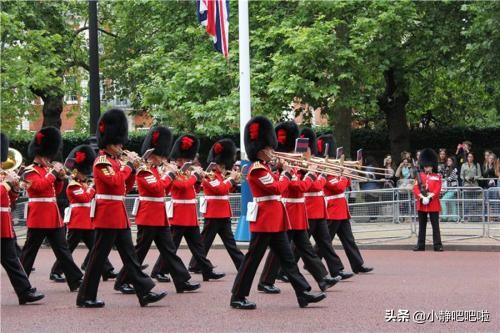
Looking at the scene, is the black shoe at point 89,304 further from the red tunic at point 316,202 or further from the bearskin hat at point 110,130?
the red tunic at point 316,202

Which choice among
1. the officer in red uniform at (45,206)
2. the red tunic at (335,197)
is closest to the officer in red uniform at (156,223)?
the officer in red uniform at (45,206)

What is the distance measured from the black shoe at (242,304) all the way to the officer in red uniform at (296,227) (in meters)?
0.96

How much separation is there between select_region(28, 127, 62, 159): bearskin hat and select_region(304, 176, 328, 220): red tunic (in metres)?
2.87

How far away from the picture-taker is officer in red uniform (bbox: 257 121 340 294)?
34.3ft

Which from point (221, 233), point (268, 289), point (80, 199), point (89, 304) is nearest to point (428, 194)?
point (221, 233)

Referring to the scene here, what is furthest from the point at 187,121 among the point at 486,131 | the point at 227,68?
the point at 486,131

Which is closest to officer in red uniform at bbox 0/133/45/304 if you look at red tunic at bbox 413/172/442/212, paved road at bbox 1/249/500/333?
paved road at bbox 1/249/500/333

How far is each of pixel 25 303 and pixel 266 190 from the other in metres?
2.62

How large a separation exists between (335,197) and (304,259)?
7.72ft

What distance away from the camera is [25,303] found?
1027 centimetres

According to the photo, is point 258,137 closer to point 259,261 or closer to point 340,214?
point 259,261

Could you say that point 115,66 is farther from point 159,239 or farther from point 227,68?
point 159,239

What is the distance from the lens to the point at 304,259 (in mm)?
10492

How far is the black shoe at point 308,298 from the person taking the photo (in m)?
9.70
